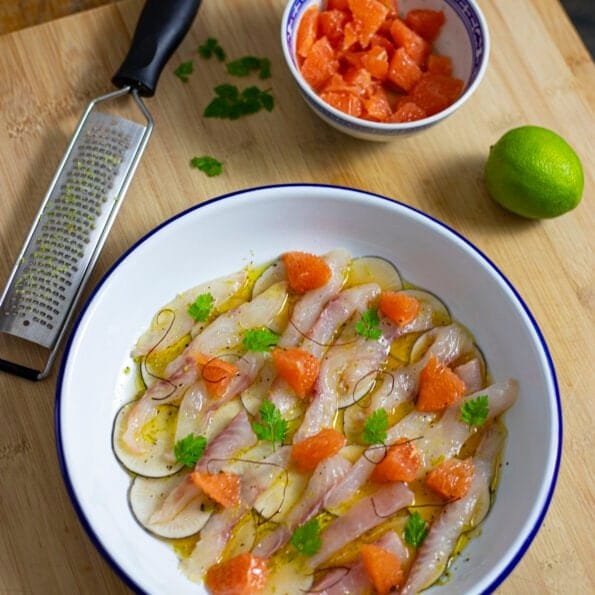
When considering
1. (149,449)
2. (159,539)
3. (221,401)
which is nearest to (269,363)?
(221,401)

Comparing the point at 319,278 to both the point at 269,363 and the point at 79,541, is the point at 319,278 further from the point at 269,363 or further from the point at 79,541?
the point at 79,541

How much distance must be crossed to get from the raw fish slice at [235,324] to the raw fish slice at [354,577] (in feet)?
2.49

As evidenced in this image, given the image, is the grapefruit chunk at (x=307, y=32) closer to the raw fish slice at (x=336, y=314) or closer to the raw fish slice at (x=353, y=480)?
the raw fish slice at (x=336, y=314)

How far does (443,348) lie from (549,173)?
68 cm

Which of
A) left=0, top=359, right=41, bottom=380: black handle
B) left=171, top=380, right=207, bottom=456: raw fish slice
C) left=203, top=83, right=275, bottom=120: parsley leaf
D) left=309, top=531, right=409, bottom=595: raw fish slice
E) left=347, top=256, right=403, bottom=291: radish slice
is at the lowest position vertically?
left=309, top=531, right=409, bottom=595: raw fish slice

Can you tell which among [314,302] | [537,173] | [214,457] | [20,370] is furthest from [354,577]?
[537,173]

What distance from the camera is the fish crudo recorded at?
7.50 ft

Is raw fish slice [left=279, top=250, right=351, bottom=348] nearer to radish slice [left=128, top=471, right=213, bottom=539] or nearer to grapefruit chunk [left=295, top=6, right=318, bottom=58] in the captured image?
radish slice [left=128, top=471, right=213, bottom=539]

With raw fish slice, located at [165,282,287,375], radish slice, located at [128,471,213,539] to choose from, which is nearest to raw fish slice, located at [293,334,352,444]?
raw fish slice, located at [165,282,287,375]

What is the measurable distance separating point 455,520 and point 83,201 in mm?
1570

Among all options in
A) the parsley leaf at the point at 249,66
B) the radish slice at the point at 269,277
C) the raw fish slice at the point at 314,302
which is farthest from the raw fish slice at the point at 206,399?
the parsley leaf at the point at 249,66

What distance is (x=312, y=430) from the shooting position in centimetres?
241

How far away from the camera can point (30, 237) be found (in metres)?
2.61

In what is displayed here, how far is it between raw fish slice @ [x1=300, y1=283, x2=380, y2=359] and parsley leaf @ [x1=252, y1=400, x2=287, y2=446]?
248 mm
